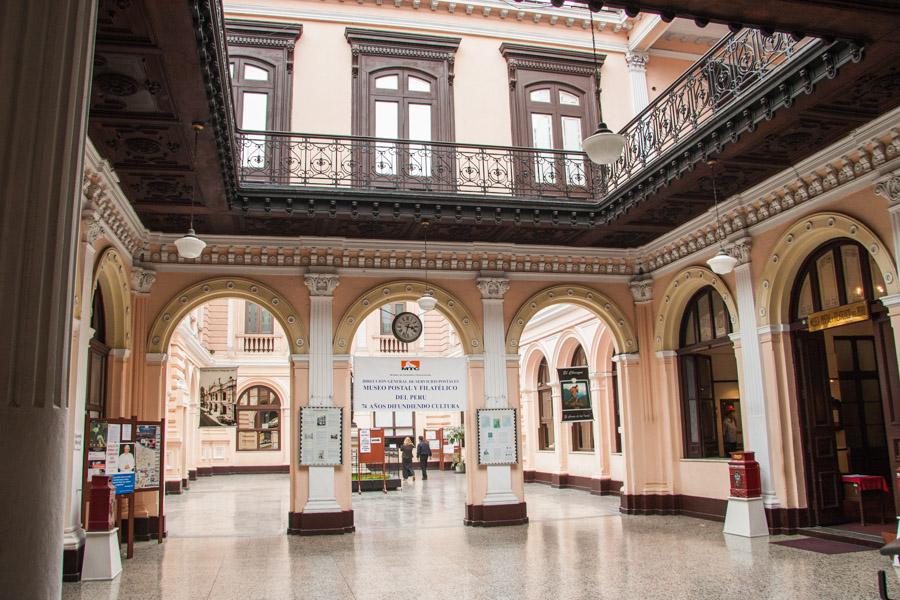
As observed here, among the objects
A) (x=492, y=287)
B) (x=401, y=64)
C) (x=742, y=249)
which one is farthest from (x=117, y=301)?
(x=742, y=249)

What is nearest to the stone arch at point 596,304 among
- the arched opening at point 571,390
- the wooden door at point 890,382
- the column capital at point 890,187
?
the arched opening at point 571,390

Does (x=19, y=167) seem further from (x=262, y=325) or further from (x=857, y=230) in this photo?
(x=262, y=325)

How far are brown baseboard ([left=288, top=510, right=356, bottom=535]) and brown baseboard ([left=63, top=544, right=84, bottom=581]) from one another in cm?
357

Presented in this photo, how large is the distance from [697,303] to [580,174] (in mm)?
3017

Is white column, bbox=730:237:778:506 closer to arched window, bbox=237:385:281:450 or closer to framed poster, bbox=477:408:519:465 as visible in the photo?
framed poster, bbox=477:408:519:465

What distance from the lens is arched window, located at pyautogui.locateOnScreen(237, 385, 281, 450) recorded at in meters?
26.0

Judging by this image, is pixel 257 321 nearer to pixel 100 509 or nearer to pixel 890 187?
pixel 100 509

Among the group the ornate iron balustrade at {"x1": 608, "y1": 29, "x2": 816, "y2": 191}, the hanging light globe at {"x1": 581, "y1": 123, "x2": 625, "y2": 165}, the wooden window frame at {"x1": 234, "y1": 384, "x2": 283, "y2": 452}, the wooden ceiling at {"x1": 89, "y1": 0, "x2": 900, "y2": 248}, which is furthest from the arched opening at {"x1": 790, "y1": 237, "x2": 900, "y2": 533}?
the wooden window frame at {"x1": 234, "y1": 384, "x2": 283, "y2": 452}

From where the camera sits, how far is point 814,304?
996 cm

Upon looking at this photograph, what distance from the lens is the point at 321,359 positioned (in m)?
11.9

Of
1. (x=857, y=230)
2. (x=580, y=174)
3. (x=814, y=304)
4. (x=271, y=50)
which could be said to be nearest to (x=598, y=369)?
(x=580, y=174)

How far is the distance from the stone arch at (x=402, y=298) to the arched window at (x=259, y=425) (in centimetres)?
1490

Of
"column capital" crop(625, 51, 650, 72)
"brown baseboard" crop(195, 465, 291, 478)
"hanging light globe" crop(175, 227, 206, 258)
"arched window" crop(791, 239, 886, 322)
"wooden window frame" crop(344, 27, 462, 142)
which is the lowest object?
"brown baseboard" crop(195, 465, 291, 478)

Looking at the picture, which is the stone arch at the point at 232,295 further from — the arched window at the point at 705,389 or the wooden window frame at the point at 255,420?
the wooden window frame at the point at 255,420
